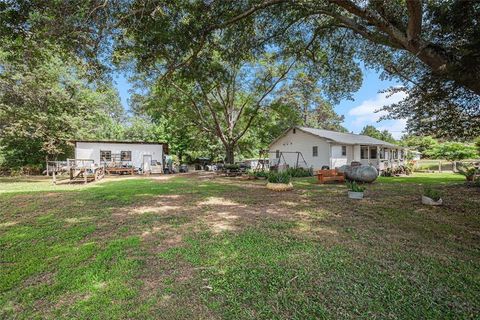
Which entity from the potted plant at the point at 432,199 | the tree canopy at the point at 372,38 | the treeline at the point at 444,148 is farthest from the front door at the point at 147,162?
the treeline at the point at 444,148

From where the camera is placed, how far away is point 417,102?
801cm

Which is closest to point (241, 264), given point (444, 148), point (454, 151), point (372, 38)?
point (372, 38)

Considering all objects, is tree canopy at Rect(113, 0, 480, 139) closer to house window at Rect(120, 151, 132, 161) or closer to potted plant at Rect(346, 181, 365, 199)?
potted plant at Rect(346, 181, 365, 199)

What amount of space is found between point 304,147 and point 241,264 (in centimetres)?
1995

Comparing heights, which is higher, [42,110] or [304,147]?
[42,110]

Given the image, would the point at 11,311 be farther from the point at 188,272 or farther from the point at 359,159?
the point at 359,159

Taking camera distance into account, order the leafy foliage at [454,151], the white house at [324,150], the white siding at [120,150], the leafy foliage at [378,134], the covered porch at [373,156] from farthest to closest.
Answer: the leafy foliage at [378,134]
the leafy foliage at [454,151]
the covered porch at [373,156]
the white siding at [120,150]
the white house at [324,150]

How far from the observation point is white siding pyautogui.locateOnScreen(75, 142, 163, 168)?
22.4m

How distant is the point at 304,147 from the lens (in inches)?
892

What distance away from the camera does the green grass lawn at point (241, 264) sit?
109 inches

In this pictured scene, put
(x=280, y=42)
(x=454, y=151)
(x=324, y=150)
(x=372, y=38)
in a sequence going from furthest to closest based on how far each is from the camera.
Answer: (x=454, y=151) → (x=324, y=150) → (x=280, y=42) → (x=372, y=38)

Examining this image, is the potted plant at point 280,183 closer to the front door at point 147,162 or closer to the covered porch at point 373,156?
the covered porch at point 373,156

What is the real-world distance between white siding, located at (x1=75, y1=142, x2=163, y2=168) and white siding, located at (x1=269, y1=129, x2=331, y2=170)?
11.2m

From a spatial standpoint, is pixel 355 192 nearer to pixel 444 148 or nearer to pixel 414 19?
pixel 414 19
